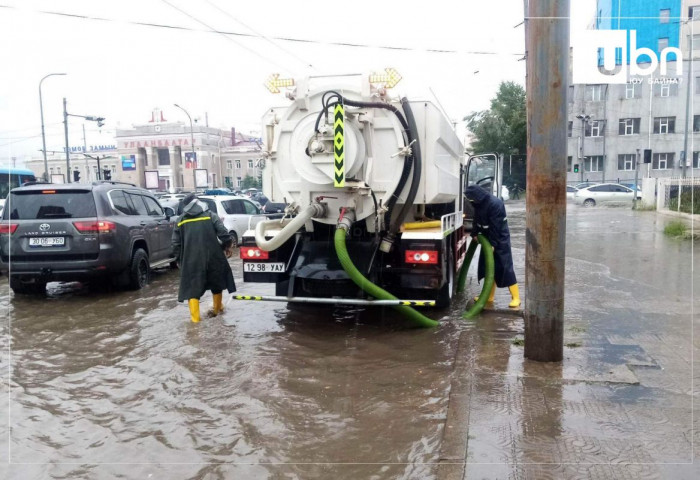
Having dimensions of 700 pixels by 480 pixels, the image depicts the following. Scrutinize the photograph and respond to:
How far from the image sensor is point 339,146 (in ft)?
18.7

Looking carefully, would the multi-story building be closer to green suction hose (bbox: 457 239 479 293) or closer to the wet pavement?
green suction hose (bbox: 457 239 479 293)

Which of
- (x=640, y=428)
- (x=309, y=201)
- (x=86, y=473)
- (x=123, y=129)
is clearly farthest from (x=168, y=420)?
(x=123, y=129)

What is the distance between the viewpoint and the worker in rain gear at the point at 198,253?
6.78 meters

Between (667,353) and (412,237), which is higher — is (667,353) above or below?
below

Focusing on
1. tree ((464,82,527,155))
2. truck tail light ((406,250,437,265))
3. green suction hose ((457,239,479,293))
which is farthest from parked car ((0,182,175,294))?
tree ((464,82,527,155))

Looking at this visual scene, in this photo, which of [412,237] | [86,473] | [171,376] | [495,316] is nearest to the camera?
[86,473]

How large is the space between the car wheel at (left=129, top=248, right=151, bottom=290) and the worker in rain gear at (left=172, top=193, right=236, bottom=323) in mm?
2157

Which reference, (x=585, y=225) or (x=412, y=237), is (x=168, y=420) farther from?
(x=585, y=225)

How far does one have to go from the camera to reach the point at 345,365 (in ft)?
17.2

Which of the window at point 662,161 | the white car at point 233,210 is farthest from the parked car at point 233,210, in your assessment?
the window at point 662,161

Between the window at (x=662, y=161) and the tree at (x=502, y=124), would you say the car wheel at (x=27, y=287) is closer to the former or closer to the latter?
the tree at (x=502, y=124)

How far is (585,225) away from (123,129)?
77.0 meters

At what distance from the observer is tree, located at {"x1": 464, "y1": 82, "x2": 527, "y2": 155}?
Answer: 4470 cm

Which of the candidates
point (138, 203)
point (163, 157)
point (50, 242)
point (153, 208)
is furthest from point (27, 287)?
point (163, 157)
